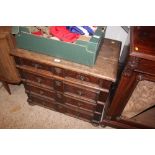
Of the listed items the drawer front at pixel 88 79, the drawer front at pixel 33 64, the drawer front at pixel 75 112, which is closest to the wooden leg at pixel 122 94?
the drawer front at pixel 88 79

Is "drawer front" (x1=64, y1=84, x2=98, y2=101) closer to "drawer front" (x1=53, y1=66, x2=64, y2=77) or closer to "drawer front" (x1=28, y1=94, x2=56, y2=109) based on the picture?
"drawer front" (x1=53, y1=66, x2=64, y2=77)

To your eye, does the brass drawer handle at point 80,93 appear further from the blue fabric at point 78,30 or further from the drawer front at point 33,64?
the blue fabric at point 78,30

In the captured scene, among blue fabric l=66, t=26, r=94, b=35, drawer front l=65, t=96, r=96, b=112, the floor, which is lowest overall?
the floor

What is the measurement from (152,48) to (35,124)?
1.42 metres

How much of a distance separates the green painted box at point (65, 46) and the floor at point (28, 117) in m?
0.86

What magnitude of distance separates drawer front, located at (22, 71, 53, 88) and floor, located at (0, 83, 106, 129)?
1.60ft

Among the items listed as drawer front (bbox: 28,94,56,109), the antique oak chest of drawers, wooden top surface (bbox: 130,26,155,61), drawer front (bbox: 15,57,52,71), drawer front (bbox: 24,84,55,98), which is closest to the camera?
wooden top surface (bbox: 130,26,155,61)

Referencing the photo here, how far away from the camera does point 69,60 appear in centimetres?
134

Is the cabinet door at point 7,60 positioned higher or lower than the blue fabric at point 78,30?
lower

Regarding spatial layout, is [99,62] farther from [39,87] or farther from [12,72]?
[12,72]

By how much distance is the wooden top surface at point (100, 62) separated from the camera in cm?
127

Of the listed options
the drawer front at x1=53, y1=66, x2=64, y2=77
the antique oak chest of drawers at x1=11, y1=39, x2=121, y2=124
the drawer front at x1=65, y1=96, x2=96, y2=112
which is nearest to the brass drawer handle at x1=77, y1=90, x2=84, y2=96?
the antique oak chest of drawers at x1=11, y1=39, x2=121, y2=124

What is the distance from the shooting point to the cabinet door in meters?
1.51
